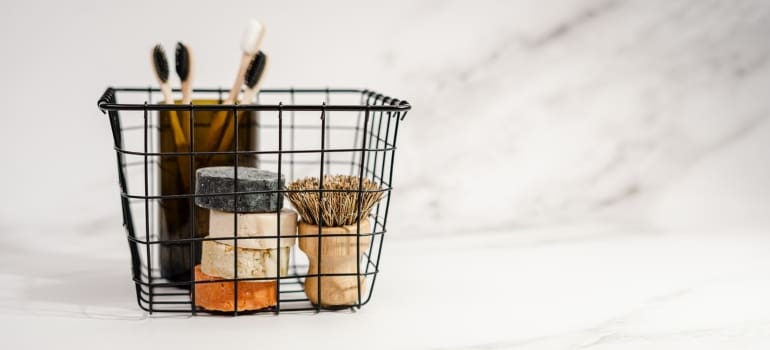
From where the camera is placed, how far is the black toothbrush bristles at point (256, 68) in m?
0.90

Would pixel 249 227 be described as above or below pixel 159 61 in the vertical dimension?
below

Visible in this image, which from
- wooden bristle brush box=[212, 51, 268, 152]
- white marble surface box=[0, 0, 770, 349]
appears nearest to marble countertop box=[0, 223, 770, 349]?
white marble surface box=[0, 0, 770, 349]

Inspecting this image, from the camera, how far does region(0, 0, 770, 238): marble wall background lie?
111cm

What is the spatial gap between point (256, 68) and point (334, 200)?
172 millimetres

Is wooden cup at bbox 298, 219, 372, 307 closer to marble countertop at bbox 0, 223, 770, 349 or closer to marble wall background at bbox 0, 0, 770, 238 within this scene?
marble countertop at bbox 0, 223, 770, 349

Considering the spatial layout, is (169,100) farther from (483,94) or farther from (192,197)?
(483,94)

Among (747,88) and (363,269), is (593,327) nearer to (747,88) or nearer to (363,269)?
(363,269)

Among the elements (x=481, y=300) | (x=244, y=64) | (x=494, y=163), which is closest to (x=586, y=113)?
(x=494, y=163)

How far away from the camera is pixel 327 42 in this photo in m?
1.18

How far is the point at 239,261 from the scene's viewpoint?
80 centimetres

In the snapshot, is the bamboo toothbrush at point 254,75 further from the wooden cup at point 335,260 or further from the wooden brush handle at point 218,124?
the wooden cup at point 335,260

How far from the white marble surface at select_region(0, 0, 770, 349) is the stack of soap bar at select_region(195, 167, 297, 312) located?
28 mm

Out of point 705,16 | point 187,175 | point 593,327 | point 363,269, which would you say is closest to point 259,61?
point 187,175

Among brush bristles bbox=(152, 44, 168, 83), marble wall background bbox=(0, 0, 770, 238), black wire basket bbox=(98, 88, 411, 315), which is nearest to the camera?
black wire basket bbox=(98, 88, 411, 315)
